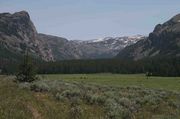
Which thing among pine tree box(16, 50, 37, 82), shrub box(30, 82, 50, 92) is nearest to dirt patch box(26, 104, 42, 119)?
shrub box(30, 82, 50, 92)

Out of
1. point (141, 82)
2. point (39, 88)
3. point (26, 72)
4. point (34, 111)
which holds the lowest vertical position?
point (34, 111)

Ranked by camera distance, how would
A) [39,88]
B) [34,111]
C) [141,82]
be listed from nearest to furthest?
[34,111] → [39,88] → [141,82]

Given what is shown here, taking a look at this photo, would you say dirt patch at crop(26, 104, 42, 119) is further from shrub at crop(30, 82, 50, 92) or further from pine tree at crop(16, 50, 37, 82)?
pine tree at crop(16, 50, 37, 82)

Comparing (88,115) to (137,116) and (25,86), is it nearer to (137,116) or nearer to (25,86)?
(137,116)

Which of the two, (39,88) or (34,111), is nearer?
(34,111)

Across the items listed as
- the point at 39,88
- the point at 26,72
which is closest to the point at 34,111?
the point at 39,88

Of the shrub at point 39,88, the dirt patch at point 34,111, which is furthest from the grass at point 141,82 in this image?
the dirt patch at point 34,111

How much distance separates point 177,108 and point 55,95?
31.1 feet

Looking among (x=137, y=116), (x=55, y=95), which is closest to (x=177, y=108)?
(x=137, y=116)

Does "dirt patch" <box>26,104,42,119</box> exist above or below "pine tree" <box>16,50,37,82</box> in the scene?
below

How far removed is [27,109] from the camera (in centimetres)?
1681

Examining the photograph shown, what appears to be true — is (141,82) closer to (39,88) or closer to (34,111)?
(39,88)

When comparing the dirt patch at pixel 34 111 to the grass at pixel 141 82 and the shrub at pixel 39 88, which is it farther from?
the grass at pixel 141 82

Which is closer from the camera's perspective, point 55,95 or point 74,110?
point 74,110
